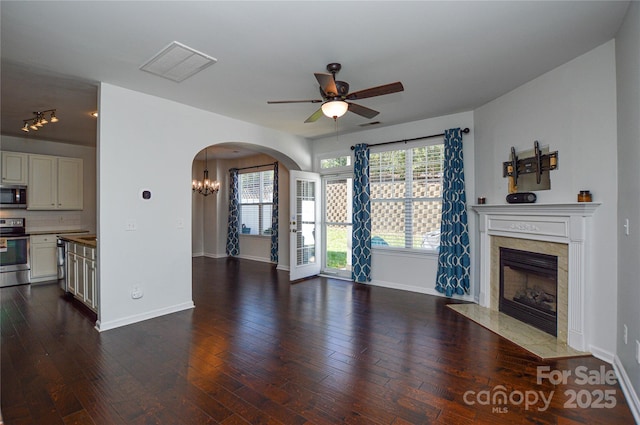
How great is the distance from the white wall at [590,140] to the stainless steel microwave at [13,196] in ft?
26.9

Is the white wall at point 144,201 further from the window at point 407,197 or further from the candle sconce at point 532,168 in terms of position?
the candle sconce at point 532,168

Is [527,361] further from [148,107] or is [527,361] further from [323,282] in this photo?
[148,107]

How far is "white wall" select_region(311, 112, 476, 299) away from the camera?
471 cm

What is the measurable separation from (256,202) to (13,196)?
479 cm

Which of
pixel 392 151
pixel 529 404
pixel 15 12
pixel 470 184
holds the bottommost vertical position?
pixel 529 404

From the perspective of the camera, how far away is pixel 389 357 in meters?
2.88

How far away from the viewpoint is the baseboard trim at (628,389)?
2088 mm

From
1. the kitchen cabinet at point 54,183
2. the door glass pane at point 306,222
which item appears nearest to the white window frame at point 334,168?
the door glass pane at point 306,222

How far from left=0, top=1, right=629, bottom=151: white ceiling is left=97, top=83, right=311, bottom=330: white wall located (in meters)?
0.24

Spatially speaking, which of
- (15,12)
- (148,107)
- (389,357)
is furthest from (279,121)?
(389,357)

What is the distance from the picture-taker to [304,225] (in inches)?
246

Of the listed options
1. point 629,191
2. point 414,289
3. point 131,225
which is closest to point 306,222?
point 414,289

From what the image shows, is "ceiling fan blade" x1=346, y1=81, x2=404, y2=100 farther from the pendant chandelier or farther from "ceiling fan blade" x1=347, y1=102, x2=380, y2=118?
the pendant chandelier

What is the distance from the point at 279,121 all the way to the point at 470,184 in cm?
317
